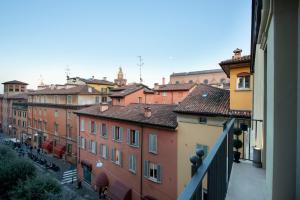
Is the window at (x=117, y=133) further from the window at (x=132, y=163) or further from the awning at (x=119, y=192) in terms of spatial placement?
the awning at (x=119, y=192)

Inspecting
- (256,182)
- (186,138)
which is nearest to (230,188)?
(256,182)

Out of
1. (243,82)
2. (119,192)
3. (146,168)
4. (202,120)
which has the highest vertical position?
(243,82)

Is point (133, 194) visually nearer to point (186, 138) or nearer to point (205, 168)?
point (186, 138)

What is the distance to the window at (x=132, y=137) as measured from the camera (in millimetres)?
16703

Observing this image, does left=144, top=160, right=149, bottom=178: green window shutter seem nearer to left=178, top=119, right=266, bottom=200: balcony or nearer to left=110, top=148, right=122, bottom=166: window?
left=110, top=148, right=122, bottom=166: window

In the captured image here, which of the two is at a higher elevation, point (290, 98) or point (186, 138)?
point (290, 98)

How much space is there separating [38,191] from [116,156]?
8.33 metres

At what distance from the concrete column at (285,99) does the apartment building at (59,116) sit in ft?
94.0

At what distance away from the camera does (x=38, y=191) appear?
36.7 feet

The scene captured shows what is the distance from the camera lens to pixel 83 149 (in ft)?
78.9

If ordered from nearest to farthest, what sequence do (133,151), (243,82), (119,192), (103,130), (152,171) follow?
1. (243,82)
2. (152,171)
3. (133,151)
4. (119,192)
5. (103,130)

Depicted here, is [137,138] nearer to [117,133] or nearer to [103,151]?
[117,133]

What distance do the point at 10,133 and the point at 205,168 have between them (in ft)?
204

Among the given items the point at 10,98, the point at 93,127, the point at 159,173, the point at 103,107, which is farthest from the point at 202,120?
the point at 10,98
